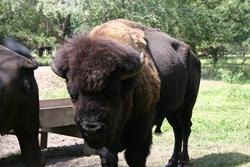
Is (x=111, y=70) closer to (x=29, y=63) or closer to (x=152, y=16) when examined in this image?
(x=29, y=63)

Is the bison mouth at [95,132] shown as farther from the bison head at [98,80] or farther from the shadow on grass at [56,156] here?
the shadow on grass at [56,156]

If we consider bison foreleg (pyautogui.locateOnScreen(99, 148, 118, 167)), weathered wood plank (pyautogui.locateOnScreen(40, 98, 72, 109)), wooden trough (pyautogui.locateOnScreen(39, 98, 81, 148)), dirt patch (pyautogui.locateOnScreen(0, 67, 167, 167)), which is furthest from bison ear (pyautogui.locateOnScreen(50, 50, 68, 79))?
weathered wood plank (pyautogui.locateOnScreen(40, 98, 72, 109))

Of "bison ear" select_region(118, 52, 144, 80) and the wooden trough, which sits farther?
the wooden trough

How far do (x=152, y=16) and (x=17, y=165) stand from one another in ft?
48.1

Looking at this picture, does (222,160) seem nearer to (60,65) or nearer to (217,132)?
(217,132)

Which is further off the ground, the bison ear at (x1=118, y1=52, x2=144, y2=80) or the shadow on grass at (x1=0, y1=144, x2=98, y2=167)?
the bison ear at (x1=118, y1=52, x2=144, y2=80)

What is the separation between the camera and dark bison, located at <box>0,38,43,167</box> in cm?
553

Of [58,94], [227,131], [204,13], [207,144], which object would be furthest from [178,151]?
[204,13]

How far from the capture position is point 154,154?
9.14 meters

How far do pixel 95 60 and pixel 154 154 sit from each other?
463 cm

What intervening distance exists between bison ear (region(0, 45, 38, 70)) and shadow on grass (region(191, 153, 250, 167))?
3.84 metres

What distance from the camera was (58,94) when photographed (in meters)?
17.6

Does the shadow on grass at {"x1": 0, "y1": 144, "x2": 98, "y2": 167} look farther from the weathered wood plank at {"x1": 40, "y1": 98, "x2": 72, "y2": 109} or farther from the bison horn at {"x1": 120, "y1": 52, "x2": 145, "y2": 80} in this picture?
the bison horn at {"x1": 120, "y1": 52, "x2": 145, "y2": 80}

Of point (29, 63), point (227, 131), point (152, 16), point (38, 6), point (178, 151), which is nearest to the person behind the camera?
point (29, 63)
